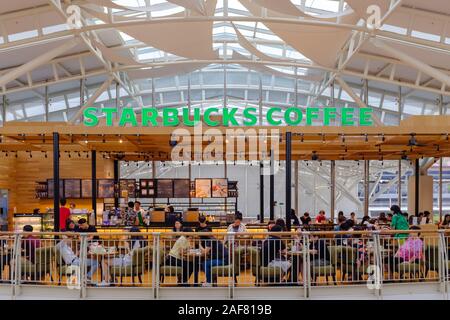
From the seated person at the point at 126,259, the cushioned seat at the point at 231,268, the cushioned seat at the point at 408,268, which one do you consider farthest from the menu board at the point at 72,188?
the cushioned seat at the point at 408,268

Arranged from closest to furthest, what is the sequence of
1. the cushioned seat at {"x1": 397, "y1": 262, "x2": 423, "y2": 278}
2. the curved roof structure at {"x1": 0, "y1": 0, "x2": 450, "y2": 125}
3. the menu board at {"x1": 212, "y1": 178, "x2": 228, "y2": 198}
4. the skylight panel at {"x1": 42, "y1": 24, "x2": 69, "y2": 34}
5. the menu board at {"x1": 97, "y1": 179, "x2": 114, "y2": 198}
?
1. the cushioned seat at {"x1": 397, "y1": 262, "x2": 423, "y2": 278}
2. the curved roof structure at {"x1": 0, "y1": 0, "x2": 450, "y2": 125}
3. the skylight panel at {"x1": 42, "y1": 24, "x2": 69, "y2": 34}
4. the menu board at {"x1": 212, "y1": 178, "x2": 228, "y2": 198}
5. the menu board at {"x1": 97, "y1": 179, "x2": 114, "y2": 198}

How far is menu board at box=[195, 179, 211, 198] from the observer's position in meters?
19.1

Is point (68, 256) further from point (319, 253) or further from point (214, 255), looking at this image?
point (319, 253)

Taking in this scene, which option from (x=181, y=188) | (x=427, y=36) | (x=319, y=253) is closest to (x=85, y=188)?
(x=181, y=188)

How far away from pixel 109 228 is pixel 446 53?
1090 centimetres

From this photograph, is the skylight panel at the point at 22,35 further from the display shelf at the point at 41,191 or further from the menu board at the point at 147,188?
the menu board at the point at 147,188

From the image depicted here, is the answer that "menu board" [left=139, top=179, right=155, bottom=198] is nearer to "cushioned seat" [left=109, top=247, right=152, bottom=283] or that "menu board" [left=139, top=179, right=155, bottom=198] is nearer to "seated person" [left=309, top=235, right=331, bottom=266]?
"cushioned seat" [left=109, top=247, right=152, bottom=283]

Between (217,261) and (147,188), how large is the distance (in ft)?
36.2

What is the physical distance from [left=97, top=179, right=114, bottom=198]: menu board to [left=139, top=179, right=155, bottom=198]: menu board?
101cm

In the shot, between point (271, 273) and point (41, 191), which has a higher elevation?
point (41, 191)

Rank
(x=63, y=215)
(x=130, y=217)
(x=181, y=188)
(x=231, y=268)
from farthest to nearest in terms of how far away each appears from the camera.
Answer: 1. (x=181, y=188)
2. (x=130, y=217)
3. (x=63, y=215)
4. (x=231, y=268)

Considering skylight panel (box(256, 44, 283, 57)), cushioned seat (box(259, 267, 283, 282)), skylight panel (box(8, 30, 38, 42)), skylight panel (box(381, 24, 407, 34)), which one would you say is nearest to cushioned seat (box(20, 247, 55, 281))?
cushioned seat (box(259, 267, 283, 282))

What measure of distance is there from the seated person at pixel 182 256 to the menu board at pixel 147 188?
34.5 ft

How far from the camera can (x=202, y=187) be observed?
62.8 ft
